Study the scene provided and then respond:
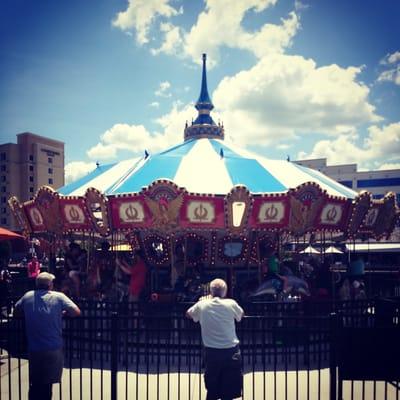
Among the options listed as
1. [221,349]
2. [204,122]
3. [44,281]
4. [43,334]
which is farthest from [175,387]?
[204,122]

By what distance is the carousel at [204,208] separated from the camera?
809 cm

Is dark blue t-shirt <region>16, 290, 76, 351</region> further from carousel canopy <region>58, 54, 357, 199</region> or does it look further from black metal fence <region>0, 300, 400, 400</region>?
carousel canopy <region>58, 54, 357, 199</region>

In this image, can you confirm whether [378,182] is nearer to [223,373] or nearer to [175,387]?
[175,387]

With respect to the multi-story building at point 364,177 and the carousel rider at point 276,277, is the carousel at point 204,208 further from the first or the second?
the multi-story building at point 364,177

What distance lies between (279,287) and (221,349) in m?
5.16

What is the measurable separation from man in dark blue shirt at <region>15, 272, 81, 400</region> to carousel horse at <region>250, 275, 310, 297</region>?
5.34 m

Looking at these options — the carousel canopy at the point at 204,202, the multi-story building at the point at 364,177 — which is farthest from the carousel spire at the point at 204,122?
the multi-story building at the point at 364,177

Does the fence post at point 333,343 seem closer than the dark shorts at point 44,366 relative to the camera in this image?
No

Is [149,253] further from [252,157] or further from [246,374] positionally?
[246,374]

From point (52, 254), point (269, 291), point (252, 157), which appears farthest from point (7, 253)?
point (269, 291)

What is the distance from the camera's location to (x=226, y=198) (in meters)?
7.87

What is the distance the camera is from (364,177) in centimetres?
5356

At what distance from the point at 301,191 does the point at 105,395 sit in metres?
5.48

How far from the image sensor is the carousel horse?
8219mm
